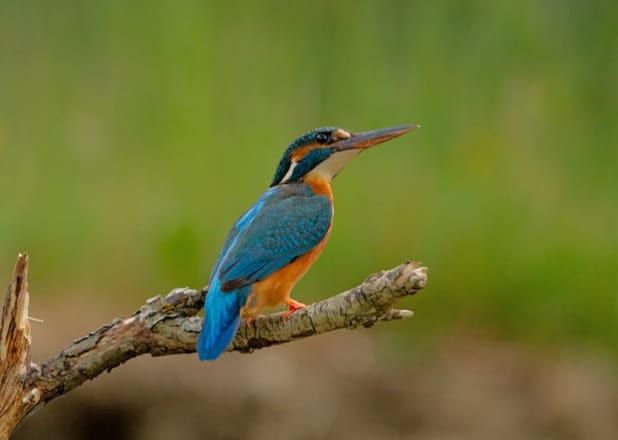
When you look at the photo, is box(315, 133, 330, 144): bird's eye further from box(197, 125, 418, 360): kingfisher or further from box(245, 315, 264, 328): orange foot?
box(245, 315, 264, 328): orange foot

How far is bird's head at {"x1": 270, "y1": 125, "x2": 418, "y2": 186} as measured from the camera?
140 inches

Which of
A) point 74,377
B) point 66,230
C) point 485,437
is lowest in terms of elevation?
point 485,437

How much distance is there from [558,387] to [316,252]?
6.50 ft

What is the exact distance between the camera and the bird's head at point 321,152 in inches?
140

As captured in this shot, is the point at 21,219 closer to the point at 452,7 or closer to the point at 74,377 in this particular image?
the point at 452,7

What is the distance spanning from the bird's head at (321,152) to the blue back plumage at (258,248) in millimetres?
85

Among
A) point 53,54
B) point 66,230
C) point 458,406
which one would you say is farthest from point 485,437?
point 53,54

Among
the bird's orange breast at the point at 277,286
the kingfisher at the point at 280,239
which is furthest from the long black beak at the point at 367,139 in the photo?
the bird's orange breast at the point at 277,286

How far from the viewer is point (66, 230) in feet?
17.3

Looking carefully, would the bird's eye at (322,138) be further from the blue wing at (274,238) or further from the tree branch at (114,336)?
the tree branch at (114,336)

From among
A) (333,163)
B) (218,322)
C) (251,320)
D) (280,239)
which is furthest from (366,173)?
(218,322)

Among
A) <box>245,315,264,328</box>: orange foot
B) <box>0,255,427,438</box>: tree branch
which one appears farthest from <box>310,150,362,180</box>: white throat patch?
<box>0,255,427,438</box>: tree branch

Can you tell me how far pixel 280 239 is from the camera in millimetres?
3162

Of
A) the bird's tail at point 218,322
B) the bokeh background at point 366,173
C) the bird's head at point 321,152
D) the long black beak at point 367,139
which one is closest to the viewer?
the bird's tail at point 218,322
